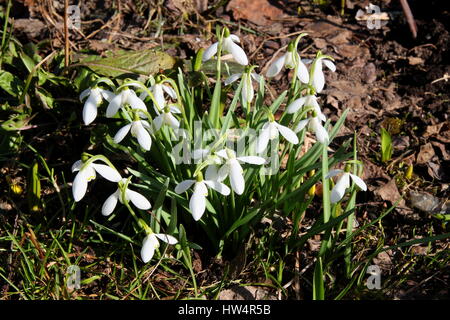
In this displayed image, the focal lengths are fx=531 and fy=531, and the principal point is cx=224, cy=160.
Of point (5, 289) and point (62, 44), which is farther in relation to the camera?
point (62, 44)

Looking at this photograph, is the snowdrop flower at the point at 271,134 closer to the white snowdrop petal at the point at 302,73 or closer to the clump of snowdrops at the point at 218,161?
the clump of snowdrops at the point at 218,161

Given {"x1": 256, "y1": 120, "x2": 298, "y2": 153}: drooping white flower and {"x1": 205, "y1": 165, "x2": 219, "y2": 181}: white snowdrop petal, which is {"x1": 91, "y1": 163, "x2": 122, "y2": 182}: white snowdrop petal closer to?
{"x1": 205, "y1": 165, "x2": 219, "y2": 181}: white snowdrop petal

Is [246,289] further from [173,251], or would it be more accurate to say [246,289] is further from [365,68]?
[365,68]

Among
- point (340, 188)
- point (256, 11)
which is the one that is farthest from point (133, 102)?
point (256, 11)

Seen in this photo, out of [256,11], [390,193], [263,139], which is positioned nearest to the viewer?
[263,139]

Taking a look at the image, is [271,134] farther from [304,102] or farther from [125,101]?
[125,101]

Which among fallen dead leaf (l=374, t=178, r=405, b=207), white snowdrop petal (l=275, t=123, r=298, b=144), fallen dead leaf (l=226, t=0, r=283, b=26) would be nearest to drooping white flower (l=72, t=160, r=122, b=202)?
white snowdrop petal (l=275, t=123, r=298, b=144)

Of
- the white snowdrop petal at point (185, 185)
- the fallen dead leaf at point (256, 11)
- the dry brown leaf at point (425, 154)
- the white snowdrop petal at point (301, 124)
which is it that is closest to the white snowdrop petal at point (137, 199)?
the white snowdrop petal at point (185, 185)
